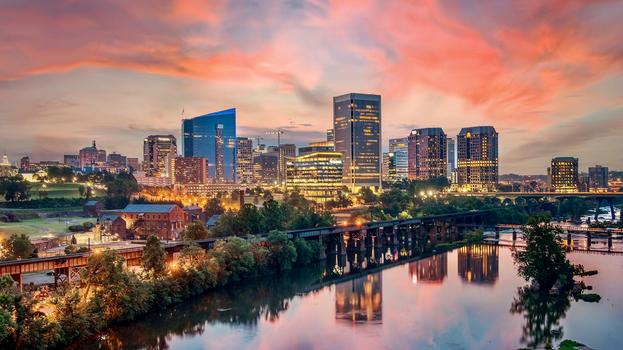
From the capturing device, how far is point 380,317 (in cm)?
5656

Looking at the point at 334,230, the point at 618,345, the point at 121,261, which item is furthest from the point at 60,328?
the point at 334,230

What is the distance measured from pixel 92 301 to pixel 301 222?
62.3 metres

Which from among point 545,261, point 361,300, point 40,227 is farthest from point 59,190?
point 545,261

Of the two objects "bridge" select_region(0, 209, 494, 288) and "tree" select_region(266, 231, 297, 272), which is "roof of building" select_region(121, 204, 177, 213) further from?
"tree" select_region(266, 231, 297, 272)

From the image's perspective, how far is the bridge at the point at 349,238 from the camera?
2276 inches

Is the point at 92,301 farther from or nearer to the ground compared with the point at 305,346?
farther from the ground

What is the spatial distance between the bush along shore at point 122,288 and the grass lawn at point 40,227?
152 ft

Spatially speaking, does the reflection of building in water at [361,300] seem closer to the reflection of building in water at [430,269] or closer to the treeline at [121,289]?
the reflection of building in water at [430,269]

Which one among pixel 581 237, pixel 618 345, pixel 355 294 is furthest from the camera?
pixel 581 237

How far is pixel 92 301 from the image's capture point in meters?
48.3

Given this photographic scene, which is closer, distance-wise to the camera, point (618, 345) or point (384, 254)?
point (618, 345)

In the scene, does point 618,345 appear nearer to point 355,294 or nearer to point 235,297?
point 355,294

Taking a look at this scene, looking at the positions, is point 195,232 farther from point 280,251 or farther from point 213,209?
point 213,209

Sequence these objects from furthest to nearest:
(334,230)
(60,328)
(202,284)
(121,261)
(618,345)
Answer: (334,230), (202,284), (121,261), (618,345), (60,328)
